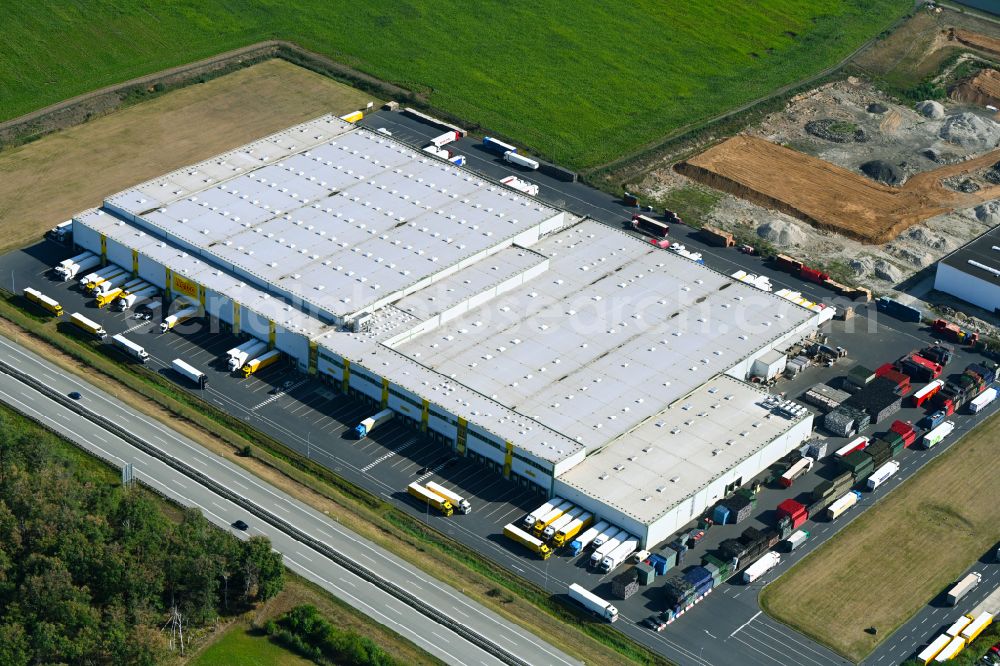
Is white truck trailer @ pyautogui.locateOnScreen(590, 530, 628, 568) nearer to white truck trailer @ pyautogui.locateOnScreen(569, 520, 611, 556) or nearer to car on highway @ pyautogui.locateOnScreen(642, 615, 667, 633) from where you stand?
white truck trailer @ pyautogui.locateOnScreen(569, 520, 611, 556)

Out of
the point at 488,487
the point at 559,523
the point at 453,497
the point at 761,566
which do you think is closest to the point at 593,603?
the point at 559,523

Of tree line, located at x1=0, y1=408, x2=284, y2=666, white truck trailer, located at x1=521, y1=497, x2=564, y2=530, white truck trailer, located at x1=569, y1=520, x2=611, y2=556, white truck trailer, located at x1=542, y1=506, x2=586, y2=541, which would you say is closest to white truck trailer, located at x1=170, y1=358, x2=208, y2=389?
tree line, located at x1=0, y1=408, x2=284, y2=666

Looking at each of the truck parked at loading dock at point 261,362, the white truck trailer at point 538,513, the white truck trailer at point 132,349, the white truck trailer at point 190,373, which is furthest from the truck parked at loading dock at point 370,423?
the white truck trailer at point 132,349

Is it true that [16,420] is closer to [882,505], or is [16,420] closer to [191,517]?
[191,517]

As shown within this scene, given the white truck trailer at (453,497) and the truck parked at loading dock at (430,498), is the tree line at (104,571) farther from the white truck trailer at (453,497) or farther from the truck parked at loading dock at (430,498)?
the white truck trailer at (453,497)

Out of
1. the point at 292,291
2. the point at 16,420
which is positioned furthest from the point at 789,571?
the point at 16,420

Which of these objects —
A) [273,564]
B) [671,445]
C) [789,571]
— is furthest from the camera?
[671,445]
